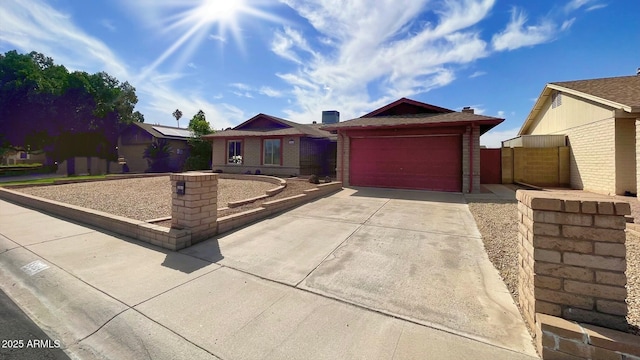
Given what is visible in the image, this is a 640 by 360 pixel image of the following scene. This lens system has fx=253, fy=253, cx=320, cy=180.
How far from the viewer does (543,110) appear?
655 inches

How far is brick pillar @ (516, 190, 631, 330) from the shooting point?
1978 mm

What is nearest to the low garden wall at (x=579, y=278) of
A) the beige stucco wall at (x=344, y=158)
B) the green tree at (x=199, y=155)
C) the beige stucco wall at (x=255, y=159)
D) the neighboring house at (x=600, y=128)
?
the neighboring house at (x=600, y=128)

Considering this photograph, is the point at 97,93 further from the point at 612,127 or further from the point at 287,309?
the point at 612,127

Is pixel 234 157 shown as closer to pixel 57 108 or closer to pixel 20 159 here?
pixel 57 108

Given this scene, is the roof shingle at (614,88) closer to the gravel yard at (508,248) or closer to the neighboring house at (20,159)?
the gravel yard at (508,248)

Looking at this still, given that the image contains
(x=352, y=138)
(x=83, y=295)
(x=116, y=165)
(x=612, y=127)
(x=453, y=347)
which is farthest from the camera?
(x=116, y=165)

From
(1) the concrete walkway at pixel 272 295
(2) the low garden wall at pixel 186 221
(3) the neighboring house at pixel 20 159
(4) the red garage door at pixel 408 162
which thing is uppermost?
(3) the neighboring house at pixel 20 159

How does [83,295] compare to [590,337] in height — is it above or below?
below

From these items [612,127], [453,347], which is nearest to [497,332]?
[453,347]

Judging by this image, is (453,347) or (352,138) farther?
(352,138)

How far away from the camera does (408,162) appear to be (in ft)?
39.5

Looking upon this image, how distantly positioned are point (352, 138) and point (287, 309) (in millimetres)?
11108

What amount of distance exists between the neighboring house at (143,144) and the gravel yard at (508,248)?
24.5 m

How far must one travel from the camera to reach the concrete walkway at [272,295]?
2.32 meters
